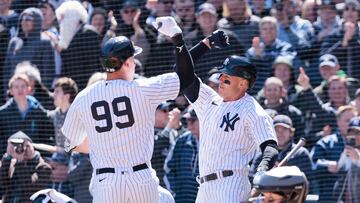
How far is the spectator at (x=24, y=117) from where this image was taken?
11023mm

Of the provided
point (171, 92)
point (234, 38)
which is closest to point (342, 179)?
point (234, 38)

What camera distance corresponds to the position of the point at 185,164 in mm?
10203

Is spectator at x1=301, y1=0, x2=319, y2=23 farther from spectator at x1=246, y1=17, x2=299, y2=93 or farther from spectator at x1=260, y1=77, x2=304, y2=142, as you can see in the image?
spectator at x1=260, y1=77, x2=304, y2=142

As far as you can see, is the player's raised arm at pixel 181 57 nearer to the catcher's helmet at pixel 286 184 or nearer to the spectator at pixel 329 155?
the catcher's helmet at pixel 286 184

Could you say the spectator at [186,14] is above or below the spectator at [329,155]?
above

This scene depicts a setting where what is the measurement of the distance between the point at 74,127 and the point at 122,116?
393mm

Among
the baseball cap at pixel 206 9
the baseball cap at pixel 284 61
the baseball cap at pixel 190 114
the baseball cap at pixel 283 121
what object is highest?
the baseball cap at pixel 206 9

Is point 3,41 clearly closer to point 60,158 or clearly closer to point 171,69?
point 171,69

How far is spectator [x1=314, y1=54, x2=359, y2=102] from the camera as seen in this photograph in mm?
10797

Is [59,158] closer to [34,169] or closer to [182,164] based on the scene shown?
[34,169]

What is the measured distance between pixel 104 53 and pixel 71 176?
3.61m

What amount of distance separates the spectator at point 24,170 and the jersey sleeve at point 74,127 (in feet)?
A: 10.4

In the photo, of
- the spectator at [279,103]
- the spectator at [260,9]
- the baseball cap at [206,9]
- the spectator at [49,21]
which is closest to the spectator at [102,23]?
the spectator at [49,21]

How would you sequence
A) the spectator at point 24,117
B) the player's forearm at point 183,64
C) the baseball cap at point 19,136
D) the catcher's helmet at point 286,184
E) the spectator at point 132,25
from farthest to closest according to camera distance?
the spectator at point 132,25
the spectator at point 24,117
the baseball cap at point 19,136
the player's forearm at point 183,64
the catcher's helmet at point 286,184
